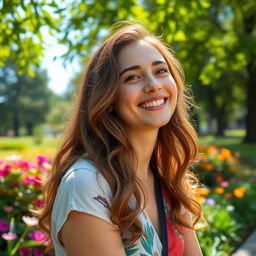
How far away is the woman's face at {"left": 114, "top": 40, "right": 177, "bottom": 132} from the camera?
1.81 m

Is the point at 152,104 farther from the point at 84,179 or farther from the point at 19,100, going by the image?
the point at 19,100

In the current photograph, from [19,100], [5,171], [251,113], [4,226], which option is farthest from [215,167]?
[19,100]

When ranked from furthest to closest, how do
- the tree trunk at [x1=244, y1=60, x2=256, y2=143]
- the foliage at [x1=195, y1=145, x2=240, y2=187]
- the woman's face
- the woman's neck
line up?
the tree trunk at [x1=244, y1=60, x2=256, y2=143]
the foliage at [x1=195, y1=145, x2=240, y2=187]
the woman's neck
the woman's face

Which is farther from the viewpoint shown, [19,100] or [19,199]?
[19,100]

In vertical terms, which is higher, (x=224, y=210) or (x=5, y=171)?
(x=5, y=171)

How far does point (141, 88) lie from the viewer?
1.82 m

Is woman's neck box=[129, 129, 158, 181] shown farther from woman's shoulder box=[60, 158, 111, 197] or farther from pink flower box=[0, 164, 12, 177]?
pink flower box=[0, 164, 12, 177]

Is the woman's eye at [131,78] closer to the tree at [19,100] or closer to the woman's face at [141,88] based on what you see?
the woman's face at [141,88]

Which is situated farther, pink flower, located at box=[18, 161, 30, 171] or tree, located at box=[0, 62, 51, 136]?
tree, located at box=[0, 62, 51, 136]

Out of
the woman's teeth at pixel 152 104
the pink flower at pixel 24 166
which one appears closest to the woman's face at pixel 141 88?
the woman's teeth at pixel 152 104

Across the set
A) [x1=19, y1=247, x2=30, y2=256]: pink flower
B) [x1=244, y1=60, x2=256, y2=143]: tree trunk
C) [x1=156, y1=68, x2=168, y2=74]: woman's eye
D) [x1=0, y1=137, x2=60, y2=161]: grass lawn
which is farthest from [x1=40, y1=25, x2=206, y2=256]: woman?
[x1=244, y1=60, x2=256, y2=143]: tree trunk

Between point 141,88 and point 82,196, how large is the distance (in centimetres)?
63

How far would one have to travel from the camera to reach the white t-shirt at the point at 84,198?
1.47 m

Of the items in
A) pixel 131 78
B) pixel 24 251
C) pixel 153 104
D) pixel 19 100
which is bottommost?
pixel 19 100
